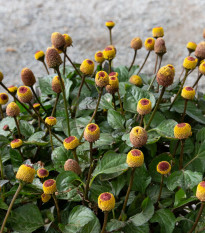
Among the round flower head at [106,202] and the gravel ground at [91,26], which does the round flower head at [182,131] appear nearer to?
the round flower head at [106,202]

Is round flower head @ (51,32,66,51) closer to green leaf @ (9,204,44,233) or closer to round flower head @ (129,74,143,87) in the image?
round flower head @ (129,74,143,87)

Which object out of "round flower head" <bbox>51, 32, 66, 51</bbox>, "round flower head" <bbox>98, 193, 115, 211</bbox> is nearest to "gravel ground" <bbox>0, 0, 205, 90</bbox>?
"round flower head" <bbox>51, 32, 66, 51</bbox>

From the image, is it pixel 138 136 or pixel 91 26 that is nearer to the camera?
pixel 138 136

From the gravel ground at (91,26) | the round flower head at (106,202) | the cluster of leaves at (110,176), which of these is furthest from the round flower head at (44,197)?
the gravel ground at (91,26)

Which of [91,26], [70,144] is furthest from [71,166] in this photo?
[91,26]

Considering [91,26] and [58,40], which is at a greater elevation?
[58,40]

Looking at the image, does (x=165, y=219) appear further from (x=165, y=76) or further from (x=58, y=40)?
(x=58, y=40)
